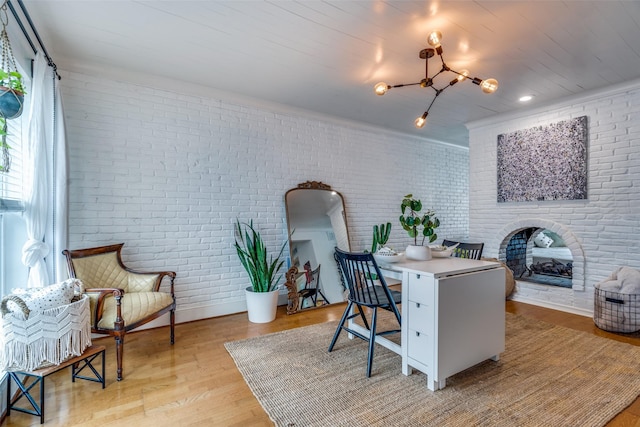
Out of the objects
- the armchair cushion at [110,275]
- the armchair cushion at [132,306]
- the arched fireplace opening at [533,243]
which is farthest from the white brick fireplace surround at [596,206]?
the armchair cushion at [110,275]

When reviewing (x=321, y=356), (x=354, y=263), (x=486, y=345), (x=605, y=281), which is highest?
(x=354, y=263)

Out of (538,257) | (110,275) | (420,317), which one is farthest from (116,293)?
(538,257)

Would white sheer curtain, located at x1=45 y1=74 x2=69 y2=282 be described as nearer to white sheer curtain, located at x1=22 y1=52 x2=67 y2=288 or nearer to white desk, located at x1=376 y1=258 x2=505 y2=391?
white sheer curtain, located at x1=22 y1=52 x2=67 y2=288

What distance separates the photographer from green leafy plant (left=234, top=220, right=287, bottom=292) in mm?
3236

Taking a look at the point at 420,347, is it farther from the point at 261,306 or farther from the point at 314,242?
the point at 314,242

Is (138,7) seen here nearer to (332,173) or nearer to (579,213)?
(332,173)

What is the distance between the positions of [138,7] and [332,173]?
109 inches

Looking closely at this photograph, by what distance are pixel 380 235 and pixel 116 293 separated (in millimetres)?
3391

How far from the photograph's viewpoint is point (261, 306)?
3.20 meters

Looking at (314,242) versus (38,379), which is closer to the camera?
(38,379)

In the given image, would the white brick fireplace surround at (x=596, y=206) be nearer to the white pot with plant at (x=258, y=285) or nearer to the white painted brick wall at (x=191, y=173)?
the white painted brick wall at (x=191, y=173)

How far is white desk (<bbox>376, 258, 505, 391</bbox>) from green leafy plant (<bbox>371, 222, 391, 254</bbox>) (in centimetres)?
222

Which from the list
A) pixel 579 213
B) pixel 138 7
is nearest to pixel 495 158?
pixel 579 213

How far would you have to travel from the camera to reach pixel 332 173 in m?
4.24
